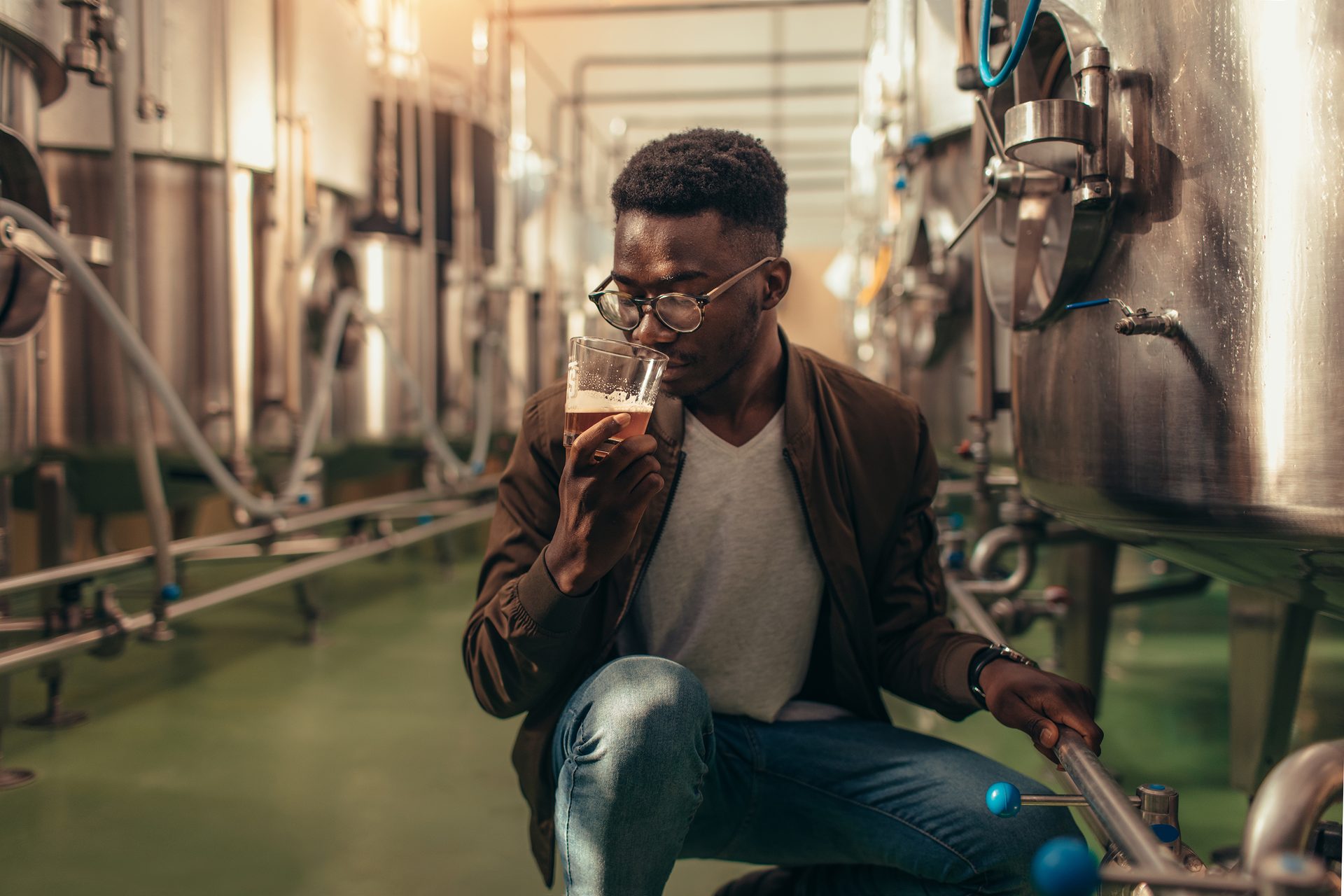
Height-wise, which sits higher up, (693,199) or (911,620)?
(693,199)

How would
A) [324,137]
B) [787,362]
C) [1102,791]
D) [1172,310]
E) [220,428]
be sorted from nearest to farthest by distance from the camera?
1. [1102,791]
2. [1172,310]
3. [787,362]
4. [220,428]
5. [324,137]

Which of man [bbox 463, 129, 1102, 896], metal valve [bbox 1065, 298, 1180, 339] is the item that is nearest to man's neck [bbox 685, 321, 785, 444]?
man [bbox 463, 129, 1102, 896]

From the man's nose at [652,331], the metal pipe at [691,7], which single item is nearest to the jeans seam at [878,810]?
the man's nose at [652,331]

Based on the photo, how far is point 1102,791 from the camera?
627 millimetres

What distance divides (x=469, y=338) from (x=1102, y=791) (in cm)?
326

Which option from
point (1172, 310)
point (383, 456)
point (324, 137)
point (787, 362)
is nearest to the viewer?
Answer: point (1172, 310)

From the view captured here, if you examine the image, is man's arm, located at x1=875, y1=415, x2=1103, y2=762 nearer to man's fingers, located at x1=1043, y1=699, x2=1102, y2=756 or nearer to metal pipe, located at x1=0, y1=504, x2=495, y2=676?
man's fingers, located at x1=1043, y1=699, x2=1102, y2=756

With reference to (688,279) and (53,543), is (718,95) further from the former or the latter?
(688,279)

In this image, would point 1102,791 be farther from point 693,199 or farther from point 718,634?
point 693,199

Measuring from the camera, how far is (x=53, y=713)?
2014 millimetres

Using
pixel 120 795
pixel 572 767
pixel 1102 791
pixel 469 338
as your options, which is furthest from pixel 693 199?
pixel 469 338

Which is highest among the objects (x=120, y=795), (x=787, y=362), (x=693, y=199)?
(x=693, y=199)

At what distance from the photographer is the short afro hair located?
3.37 feet

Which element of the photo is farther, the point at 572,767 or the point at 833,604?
the point at 833,604
